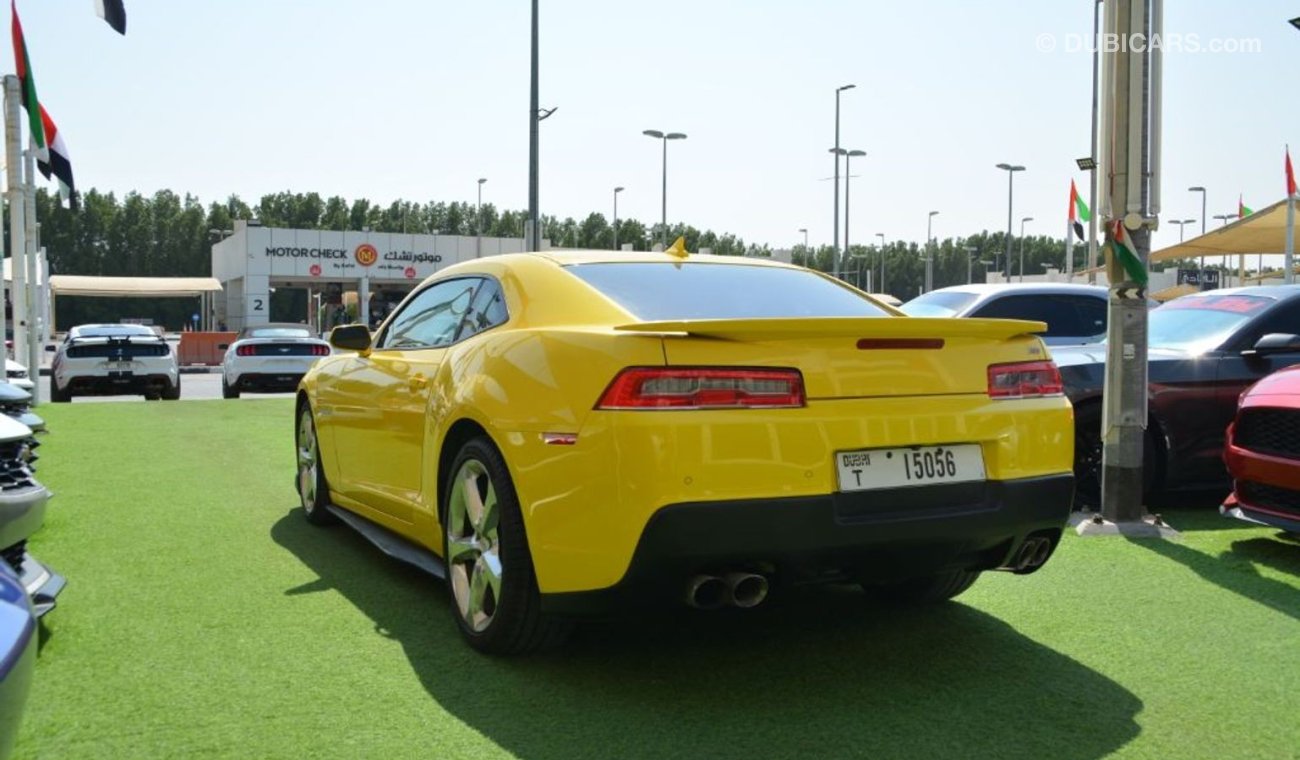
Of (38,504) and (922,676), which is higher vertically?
(38,504)

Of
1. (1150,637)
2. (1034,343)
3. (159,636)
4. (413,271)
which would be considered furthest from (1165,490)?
(413,271)

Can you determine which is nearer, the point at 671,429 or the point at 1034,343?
the point at 671,429

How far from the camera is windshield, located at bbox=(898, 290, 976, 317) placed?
935 cm

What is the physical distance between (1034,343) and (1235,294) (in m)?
4.46

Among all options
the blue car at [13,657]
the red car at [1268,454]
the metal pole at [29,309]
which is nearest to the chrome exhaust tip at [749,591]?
the blue car at [13,657]

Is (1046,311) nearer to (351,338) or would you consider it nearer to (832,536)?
(351,338)

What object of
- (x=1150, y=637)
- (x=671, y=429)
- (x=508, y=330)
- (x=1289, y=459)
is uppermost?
(x=508, y=330)

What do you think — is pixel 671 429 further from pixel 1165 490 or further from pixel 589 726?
pixel 1165 490

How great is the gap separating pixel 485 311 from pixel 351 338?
1.30 m

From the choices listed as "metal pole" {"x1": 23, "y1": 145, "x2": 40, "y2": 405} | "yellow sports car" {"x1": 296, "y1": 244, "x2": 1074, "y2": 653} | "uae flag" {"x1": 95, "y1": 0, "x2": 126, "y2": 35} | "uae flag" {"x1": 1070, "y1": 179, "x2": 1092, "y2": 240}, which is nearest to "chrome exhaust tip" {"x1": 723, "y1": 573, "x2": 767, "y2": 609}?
"yellow sports car" {"x1": 296, "y1": 244, "x2": 1074, "y2": 653}

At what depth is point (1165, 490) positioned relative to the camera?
22.4 ft

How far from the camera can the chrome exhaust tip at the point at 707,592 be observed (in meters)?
3.27

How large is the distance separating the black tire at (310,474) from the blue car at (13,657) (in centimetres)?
423

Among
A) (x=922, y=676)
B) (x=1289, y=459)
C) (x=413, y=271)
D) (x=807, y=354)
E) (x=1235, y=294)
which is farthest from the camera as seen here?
(x=413, y=271)
